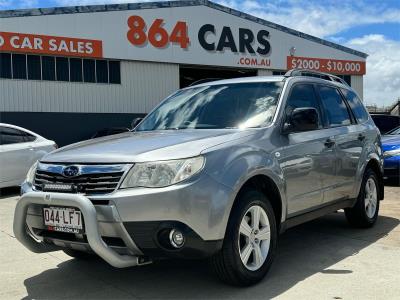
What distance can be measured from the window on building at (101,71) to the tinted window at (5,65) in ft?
11.7

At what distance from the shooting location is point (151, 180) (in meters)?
3.69

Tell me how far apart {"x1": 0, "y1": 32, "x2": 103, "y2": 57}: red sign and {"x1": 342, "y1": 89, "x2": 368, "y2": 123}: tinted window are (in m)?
15.3

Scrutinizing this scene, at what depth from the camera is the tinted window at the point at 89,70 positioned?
20.8m

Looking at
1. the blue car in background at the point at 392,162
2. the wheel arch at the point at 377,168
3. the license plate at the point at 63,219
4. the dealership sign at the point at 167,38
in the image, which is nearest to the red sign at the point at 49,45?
the dealership sign at the point at 167,38

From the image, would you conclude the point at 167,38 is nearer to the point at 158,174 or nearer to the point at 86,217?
the point at 158,174

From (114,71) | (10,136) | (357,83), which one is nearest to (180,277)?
(10,136)

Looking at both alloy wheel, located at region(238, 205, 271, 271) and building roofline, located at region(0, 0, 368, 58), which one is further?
building roofline, located at region(0, 0, 368, 58)

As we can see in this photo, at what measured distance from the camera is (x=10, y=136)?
10.4 meters

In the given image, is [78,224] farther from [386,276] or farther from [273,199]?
[386,276]

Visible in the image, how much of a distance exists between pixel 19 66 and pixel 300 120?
16.6 metres

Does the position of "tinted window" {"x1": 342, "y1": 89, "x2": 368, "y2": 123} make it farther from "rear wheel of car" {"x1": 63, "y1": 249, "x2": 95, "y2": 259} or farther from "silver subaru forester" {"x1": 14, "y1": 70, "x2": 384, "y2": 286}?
"rear wheel of car" {"x1": 63, "y1": 249, "x2": 95, "y2": 259}

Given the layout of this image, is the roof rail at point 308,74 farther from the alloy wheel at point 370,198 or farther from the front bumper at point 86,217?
the front bumper at point 86,217

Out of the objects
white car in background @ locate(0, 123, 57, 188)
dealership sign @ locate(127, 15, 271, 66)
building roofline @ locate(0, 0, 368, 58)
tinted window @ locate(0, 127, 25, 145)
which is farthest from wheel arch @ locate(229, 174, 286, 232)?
dealership sign @ locate(127, 15, 271, 66)

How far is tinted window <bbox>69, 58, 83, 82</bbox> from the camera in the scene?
2045cm
